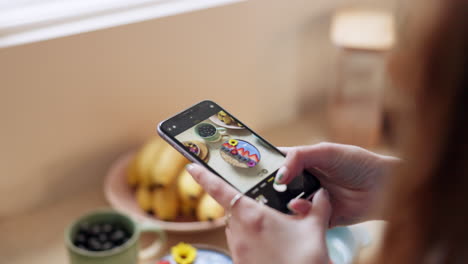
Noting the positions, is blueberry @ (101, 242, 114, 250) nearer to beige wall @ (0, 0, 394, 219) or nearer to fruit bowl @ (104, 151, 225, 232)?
fruit bowl @ (104, 151, 225, 232)

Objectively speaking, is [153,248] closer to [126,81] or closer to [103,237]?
[103,237]

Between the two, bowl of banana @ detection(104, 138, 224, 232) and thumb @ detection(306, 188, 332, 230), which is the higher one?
thumb @ detection(306, 188, 332, 230)

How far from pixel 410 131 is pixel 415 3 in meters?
0.06

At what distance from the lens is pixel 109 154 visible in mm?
1011

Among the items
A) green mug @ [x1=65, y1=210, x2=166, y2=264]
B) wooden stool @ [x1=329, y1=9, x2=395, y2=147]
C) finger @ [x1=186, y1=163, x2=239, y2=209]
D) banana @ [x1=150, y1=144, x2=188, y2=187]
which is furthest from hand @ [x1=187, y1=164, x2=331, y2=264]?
wooden stool @ [x1=329, y1=9, x2=395, y2=147]

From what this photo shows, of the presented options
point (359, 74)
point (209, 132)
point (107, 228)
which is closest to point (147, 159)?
point (107, 228)

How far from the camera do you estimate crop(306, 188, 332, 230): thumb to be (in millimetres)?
532

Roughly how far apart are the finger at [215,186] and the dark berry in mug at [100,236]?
10.6 inches

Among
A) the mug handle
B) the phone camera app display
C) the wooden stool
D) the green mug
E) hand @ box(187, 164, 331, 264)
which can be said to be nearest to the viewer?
hand @ box(187, 164, 331, 264)

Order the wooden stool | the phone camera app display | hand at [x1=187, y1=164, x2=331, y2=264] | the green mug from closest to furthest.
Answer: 1. hand at [x1=187, y1=164, x2=331, y2=264]
2. the phone camera app display
3. the green mug
4. the wooden stool

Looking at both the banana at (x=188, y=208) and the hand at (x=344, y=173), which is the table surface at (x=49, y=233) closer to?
the banana at (x=188, y=208)

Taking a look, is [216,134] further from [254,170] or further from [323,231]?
[323,231]

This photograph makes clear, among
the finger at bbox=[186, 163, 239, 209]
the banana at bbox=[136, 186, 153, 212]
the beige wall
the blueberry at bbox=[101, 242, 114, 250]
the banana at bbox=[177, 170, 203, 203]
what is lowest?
the banana at bbox=[136, 186, 153, 212]

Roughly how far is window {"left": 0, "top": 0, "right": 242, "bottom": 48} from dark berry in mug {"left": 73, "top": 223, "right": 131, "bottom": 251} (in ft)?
A: 0.95
